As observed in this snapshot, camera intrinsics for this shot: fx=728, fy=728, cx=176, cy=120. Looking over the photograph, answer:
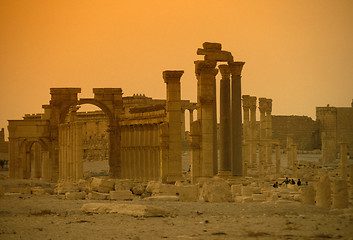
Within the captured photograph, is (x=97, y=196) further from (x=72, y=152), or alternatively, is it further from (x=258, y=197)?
(x=72, y=152)

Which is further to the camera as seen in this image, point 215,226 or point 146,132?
point 146,132

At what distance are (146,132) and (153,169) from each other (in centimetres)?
225

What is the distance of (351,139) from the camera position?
246ft

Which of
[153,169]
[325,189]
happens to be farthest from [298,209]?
[153,169]

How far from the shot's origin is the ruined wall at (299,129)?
77938mm

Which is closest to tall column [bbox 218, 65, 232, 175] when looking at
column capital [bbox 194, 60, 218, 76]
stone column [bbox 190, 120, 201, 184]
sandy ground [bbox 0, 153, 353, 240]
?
stone column [bbox 190, 120, 201, 184]

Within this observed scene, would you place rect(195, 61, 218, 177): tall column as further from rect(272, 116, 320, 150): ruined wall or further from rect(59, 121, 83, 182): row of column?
rect(272, 116, 320, 150): ruined wall

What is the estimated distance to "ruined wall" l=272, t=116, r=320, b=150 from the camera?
7794 cm

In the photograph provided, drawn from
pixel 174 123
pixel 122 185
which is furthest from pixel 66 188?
pixel 174 123

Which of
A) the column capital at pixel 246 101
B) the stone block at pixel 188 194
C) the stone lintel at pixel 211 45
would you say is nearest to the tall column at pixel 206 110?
the stone lintel at pixel 211 45

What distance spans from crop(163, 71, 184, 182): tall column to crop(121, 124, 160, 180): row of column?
7.10 m

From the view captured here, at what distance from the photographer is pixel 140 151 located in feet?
130

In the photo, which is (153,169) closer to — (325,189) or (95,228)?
(325,189)

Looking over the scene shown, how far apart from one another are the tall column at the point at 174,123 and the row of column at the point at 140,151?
23.3 ft
